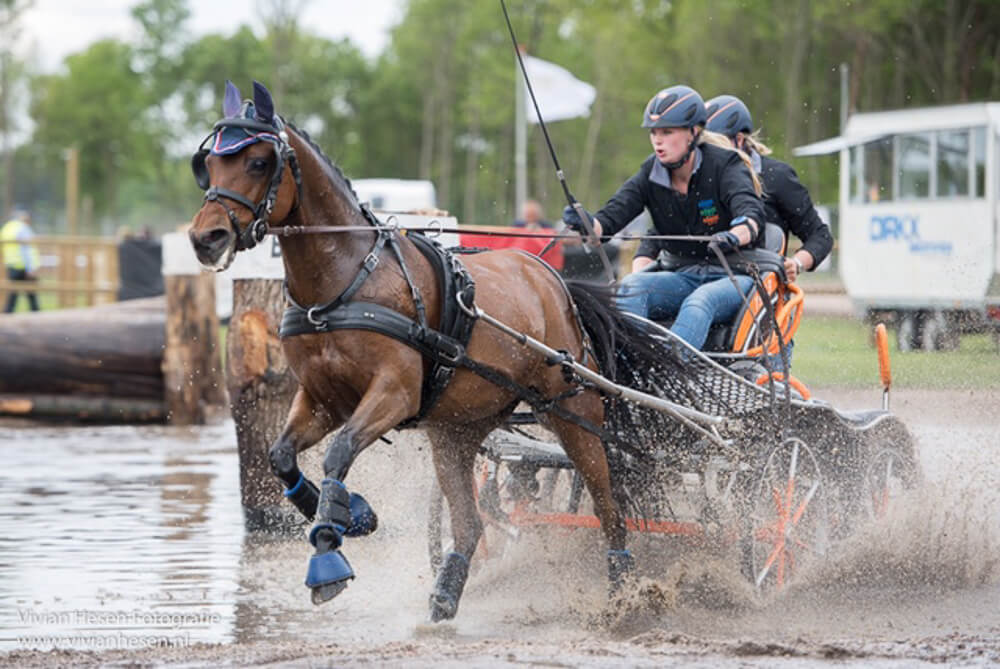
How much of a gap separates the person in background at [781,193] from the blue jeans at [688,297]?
0.55 m

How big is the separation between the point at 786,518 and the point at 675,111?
1917 mm

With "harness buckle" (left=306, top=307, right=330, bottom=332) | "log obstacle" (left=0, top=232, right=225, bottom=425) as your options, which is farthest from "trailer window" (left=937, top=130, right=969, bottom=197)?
"harness buckle" (left=306, top=307, right=330, bottom=332)

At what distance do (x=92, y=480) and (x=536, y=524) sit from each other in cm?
444

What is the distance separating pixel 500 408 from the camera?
6469 mm

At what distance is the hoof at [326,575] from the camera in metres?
5.46

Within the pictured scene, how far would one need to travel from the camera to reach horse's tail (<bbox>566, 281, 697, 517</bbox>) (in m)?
6.96

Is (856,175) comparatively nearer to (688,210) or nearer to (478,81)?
(688,210)

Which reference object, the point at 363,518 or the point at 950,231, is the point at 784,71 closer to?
the point at 950,231

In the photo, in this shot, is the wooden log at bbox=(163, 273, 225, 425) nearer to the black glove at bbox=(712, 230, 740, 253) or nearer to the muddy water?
the muddy water

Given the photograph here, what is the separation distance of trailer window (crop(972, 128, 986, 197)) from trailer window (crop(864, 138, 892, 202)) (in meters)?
1.61

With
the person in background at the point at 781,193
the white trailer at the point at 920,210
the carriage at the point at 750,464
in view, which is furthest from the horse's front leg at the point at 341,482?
the white trailer at the point at 920,210

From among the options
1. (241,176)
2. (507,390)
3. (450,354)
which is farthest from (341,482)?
(241,176)

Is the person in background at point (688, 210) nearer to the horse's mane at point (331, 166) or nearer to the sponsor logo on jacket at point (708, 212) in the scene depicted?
the sponsor logo on jacket at point (708, 212)

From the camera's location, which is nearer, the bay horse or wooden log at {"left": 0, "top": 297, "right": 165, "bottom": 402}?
the bay horse
